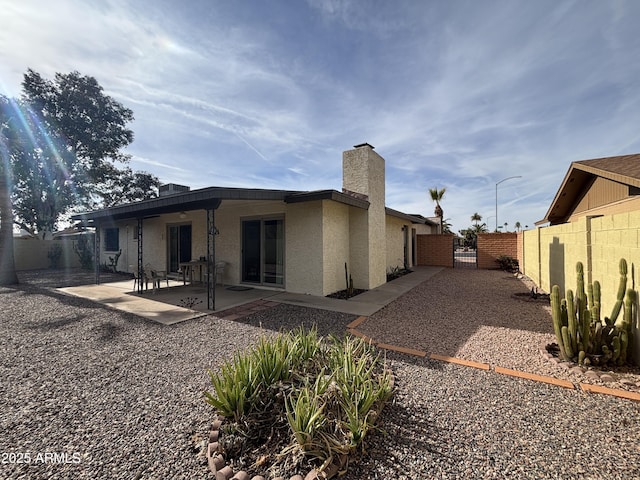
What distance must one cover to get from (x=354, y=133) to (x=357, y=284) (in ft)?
19.7

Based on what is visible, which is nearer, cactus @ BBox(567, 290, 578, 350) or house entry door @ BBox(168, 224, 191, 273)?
cactus @ BBox(567, 290, 578, 350)

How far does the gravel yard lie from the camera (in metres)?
2.12

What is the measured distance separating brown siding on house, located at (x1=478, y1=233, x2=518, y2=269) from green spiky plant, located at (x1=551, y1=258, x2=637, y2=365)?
1344 centimetres

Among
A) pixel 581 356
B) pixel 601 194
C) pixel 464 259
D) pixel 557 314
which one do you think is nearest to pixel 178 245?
pixel 557 314

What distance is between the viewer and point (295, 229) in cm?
864

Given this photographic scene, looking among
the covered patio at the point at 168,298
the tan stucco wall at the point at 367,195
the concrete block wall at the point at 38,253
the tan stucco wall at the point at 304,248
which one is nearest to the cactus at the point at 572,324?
the tan stucco wall at the point at 304,248

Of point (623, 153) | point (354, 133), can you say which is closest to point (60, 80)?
point (354, 133)

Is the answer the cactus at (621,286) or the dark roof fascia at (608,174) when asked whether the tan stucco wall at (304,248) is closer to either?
the cactus at (621,286)

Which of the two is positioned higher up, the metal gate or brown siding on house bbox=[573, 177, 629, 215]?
brown siding on house bbox=[573, 177, 629, 215]

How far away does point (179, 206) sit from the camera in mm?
7879

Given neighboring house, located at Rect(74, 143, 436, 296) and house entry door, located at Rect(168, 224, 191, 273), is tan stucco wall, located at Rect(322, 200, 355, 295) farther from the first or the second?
house entry door, located at Rect(168, 224, 191, 273)

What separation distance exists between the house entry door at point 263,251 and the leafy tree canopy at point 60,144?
12.2 m

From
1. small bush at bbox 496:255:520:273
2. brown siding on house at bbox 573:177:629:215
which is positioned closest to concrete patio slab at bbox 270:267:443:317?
brown siding on house at bbox 573:177:629:215

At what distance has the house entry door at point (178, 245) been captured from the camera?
1202 cm
